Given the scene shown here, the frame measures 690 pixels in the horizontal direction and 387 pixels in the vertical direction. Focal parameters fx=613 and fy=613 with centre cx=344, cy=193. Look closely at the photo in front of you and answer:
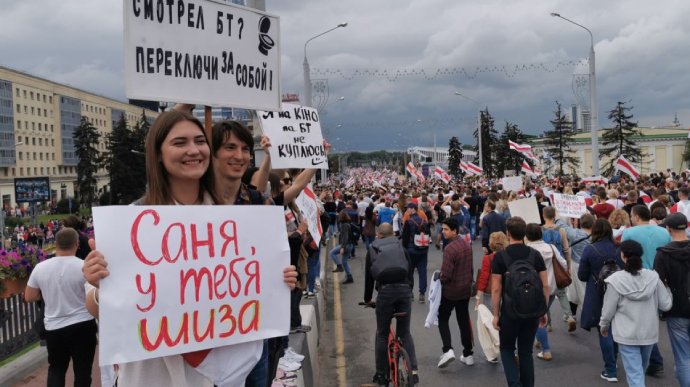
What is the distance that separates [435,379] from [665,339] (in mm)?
3663

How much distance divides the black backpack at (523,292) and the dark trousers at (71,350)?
155 inches

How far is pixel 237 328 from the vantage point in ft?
8.94

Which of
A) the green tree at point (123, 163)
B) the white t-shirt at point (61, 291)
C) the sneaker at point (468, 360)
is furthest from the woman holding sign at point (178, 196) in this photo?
the green tree at point (123, 163)

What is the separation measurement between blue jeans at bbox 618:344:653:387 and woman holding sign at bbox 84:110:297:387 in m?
4.64

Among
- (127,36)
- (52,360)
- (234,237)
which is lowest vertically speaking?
(52,360)

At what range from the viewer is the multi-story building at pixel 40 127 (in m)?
99.7

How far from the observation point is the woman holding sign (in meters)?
2.58

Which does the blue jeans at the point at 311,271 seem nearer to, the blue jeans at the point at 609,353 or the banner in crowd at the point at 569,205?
the blue jeans at the point at 609,353

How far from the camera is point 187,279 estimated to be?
102 inches

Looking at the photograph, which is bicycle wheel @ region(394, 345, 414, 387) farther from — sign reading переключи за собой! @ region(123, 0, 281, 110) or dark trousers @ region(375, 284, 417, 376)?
sign reading переключи за собой! @ region(123, 0, 281, 110)

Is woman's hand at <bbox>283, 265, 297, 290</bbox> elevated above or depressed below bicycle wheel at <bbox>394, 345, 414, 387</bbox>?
above

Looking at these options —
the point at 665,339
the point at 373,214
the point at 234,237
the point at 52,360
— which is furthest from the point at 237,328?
the point at 373,214

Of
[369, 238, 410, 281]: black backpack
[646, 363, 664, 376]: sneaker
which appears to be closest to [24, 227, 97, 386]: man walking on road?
[369, 238, 410, 281]: black backpack

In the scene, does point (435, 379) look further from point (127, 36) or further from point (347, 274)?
point (347, 274)
